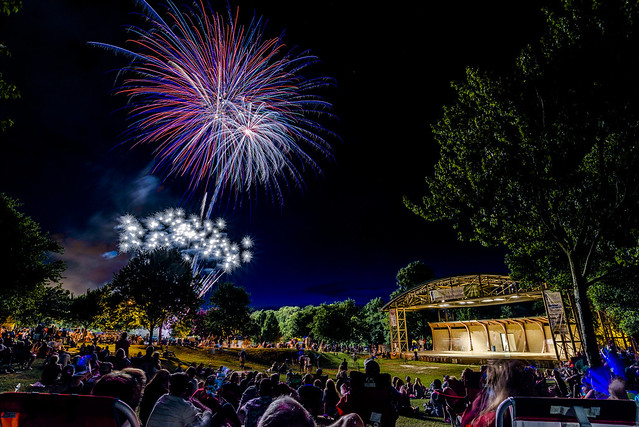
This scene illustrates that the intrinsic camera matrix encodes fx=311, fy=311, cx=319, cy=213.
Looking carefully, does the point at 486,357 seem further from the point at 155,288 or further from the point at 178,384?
the point at 178,384

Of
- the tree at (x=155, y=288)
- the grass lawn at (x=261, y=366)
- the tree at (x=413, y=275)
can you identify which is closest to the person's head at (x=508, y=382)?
the grass lawn at (x=261, y=366)

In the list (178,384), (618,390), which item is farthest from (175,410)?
(618,390)

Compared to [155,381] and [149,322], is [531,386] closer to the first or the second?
[155,381]

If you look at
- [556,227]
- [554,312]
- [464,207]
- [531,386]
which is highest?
[464,207]

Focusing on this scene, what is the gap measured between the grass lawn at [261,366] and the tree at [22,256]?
8.28 m

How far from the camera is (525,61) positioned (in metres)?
13.4

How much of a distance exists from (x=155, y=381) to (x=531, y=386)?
5556mm

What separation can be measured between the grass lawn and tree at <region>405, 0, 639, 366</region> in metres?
8.95

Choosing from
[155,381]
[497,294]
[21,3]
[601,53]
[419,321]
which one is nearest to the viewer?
[155,381]

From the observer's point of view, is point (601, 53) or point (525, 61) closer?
point (601, 53)

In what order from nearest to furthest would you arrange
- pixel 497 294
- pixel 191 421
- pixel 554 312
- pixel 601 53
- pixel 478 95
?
pixel 191 421
pixel 601 53
pixel 478 95
pixel 554 312
pixel 497 294

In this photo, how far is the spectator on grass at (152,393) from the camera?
5.18 m

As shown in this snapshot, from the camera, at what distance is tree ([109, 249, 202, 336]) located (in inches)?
1296

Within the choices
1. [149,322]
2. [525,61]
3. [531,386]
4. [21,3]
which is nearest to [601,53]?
[525,61]
